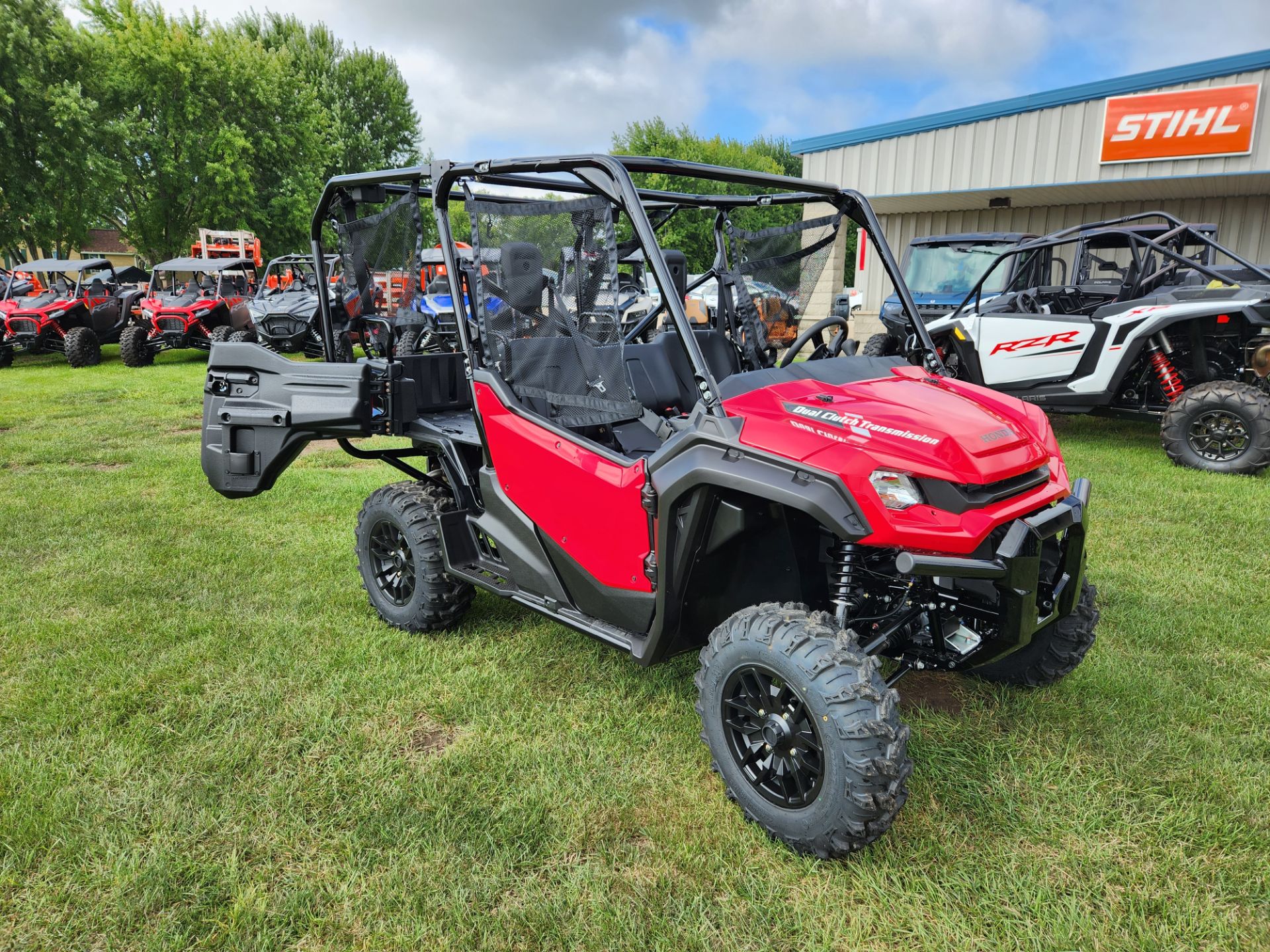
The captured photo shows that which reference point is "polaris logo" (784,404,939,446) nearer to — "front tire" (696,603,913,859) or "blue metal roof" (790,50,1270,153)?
"front tire" (696,603,913,859)

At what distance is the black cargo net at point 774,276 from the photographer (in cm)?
365

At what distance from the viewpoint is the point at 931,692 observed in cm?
332

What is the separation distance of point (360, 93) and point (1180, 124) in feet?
149

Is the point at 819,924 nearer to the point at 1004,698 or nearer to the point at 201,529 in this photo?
the point at 1004,698

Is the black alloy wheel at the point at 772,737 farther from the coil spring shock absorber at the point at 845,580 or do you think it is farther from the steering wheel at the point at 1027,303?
the steering wheel at the point at 1027,303

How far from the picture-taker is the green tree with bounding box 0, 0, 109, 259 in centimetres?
2323

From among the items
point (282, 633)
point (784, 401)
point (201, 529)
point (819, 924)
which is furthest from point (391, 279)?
point (819, 924)

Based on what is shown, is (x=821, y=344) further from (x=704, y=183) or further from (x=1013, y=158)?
(x=1013, y=158)

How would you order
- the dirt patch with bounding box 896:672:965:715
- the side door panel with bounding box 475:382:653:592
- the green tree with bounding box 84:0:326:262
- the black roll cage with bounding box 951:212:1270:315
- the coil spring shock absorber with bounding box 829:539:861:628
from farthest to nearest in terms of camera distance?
the green tree with bounding box 84:0:326:262
the black roll cage with bounding box 951:212:1270:315
the dirt patch with bounding box 896:672:965:715
the side door panel with bounding box 475:382:653:592
the coil spring shock absorber with bounding box 829:539:861:628

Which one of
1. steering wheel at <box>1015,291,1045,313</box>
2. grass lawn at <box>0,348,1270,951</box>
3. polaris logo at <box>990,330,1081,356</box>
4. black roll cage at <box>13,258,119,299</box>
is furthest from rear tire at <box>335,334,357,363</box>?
black roll cage at <box>13,258,119,299</box>

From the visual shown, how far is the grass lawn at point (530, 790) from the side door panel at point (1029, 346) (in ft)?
10.2

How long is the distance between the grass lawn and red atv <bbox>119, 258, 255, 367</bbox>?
Answer: 10851 mm

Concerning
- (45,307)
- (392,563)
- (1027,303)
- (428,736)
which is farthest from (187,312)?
(428,736)

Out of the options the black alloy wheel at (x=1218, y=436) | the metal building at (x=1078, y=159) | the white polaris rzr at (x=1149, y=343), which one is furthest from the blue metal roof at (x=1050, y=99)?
the black alloy wheel at (x=1218, y=436)
